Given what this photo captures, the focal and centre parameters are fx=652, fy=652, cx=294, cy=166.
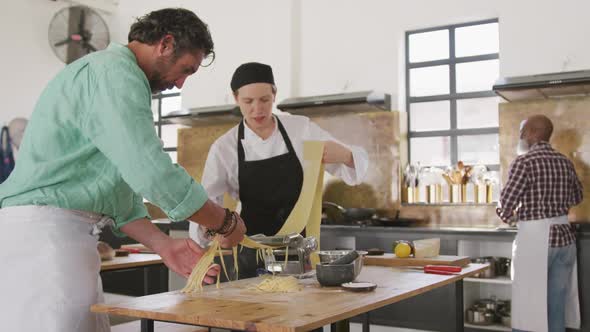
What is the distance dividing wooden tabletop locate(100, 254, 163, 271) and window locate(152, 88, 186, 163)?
15.3 ft

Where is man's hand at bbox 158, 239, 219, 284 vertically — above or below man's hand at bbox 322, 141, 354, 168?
below

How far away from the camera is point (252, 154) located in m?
3.12

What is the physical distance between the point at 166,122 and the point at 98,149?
7.06 meters

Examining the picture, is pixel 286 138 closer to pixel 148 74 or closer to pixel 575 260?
pixel 148 74

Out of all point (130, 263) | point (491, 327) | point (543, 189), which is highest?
point (543, 189)

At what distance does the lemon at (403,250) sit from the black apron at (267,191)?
1.91ft

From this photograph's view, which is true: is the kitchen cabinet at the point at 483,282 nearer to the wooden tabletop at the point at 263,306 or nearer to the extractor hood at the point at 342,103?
the extractor hood at the point at 342,103

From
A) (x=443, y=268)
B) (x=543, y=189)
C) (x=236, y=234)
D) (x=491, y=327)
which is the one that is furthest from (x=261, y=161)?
(x=491, y=327)


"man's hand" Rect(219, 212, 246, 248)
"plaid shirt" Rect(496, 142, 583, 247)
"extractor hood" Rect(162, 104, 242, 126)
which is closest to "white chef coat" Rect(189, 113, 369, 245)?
"man's hand" Rect(219, 212, 246, 248)

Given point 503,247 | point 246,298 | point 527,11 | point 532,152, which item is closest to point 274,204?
point 246,298

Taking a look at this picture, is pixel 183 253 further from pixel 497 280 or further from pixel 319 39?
pixel 319 39

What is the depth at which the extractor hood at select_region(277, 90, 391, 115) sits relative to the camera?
6254 millimetres

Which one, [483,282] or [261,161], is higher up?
[261,161]

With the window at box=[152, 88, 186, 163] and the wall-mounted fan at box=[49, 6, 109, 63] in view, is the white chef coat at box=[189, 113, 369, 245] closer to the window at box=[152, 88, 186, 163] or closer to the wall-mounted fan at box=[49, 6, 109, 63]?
the window at box=[152, 88, 186, 163]
